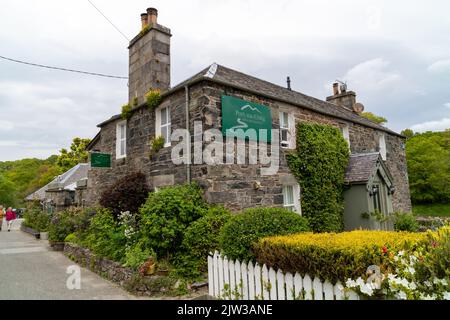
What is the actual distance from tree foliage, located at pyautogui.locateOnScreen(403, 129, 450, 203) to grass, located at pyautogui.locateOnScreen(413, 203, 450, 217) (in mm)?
471

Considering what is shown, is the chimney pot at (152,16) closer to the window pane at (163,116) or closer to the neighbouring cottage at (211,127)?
the neighbouring cottage at (211,127)

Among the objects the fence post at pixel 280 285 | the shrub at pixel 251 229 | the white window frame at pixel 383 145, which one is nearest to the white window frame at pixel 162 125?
the shrub at pixel 251 229

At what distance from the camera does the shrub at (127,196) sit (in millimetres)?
9641

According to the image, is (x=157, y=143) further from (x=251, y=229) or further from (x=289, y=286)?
(x=289, y=286)

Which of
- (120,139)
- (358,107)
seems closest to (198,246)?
(120,139)

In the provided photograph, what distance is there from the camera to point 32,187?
2021 inches

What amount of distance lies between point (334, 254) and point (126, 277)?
15.9 ft

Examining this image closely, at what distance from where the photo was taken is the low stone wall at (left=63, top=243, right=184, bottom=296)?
6023 mm

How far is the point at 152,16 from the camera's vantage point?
402 inches

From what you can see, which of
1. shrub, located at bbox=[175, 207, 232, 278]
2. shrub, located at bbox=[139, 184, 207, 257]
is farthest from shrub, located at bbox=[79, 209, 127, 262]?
shrub, located at bbox=[175, 207, 232, 278]

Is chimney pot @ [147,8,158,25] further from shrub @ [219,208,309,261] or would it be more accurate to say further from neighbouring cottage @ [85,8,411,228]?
shrub @ [219,208,309,261]

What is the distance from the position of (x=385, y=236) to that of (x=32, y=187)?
59.6m

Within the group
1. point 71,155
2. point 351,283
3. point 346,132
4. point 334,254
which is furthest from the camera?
point 71,155

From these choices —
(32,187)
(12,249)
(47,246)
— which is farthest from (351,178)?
(32,187)
